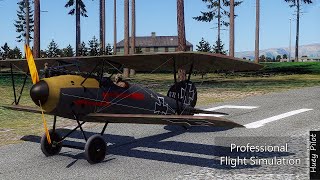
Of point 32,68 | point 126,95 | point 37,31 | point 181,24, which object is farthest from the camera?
point 37,31

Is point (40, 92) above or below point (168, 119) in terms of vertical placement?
above

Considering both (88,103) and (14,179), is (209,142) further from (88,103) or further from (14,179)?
(14,179)

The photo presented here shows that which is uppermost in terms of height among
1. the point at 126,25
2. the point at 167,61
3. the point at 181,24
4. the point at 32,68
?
the point at 126,25

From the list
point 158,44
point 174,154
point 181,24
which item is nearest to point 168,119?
point 174,154

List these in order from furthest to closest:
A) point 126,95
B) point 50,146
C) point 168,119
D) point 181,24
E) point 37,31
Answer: point 37,31, point 181,24, point 126,95, point 50,146, point 168,119

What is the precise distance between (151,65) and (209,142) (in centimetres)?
300

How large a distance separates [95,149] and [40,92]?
78.7 inches

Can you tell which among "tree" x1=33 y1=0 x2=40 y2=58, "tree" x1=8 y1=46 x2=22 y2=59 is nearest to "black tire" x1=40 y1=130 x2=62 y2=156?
"tree" x1=33 y1=0 x2=40 y2=58

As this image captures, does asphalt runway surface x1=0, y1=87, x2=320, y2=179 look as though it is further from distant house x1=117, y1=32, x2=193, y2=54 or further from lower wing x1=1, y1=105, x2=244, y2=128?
distant house x1=117, y1=32, x2=193, y2=54

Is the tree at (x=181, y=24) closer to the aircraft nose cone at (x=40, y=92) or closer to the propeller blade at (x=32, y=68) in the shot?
the propeller blade at (x=32, y=68)

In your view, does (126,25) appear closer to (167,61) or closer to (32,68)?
(167,61)

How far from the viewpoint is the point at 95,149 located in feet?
32.1

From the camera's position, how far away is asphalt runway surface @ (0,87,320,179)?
28.7 ft

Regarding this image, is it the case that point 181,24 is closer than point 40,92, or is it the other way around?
point 40,92
